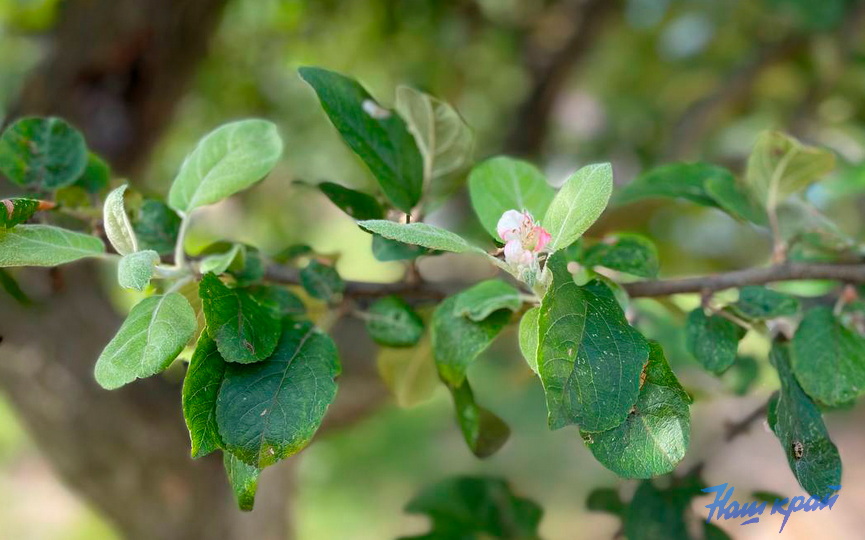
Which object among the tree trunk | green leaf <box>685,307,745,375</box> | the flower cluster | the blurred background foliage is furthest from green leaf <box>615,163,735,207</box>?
the tree trunk

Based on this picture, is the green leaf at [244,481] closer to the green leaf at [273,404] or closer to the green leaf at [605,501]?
the green leaf at [273,404]

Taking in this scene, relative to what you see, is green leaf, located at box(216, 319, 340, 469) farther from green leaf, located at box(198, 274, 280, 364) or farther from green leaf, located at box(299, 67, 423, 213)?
green leaf, located at box(299, 67, 423, 213)

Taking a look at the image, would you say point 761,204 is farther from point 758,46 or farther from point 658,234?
point 758,46

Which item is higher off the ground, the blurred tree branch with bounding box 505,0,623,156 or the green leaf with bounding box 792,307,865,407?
the green leaf with bounding box 792,307,865,407

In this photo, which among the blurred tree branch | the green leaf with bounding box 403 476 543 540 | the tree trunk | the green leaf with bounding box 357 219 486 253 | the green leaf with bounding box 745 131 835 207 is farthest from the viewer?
the blurred tree branch

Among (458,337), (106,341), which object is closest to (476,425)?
(458,337)
